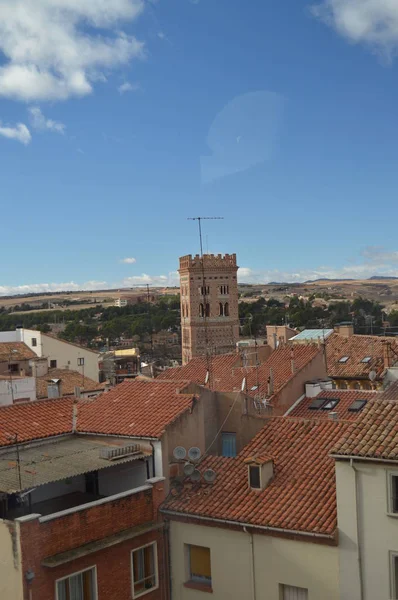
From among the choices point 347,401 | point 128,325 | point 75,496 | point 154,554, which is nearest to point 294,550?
point 154,554

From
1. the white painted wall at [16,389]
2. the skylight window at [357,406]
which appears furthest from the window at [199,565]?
the white painted wall at [16,389]

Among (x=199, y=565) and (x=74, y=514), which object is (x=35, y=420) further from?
(x=199, y=565)

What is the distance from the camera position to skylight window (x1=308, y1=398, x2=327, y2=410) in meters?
25.4

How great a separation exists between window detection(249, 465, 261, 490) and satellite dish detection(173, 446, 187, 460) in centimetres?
196

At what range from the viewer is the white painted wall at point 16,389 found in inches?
1058

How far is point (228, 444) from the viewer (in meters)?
19.1

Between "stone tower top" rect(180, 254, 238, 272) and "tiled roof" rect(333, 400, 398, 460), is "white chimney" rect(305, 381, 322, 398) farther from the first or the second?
"stone tower top" rect(180, 254, 238, 272)

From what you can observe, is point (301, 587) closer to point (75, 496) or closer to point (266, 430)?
point (266, 430)

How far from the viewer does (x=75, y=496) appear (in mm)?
16625

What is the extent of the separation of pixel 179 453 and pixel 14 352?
30.9 m

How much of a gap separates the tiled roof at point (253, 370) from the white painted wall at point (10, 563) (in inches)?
562

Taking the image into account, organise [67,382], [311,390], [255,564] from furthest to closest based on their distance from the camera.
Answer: [67,382] < [311,390] < [255,564]

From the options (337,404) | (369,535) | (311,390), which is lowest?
(369,535)

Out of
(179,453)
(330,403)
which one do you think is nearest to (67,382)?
(330,403)
